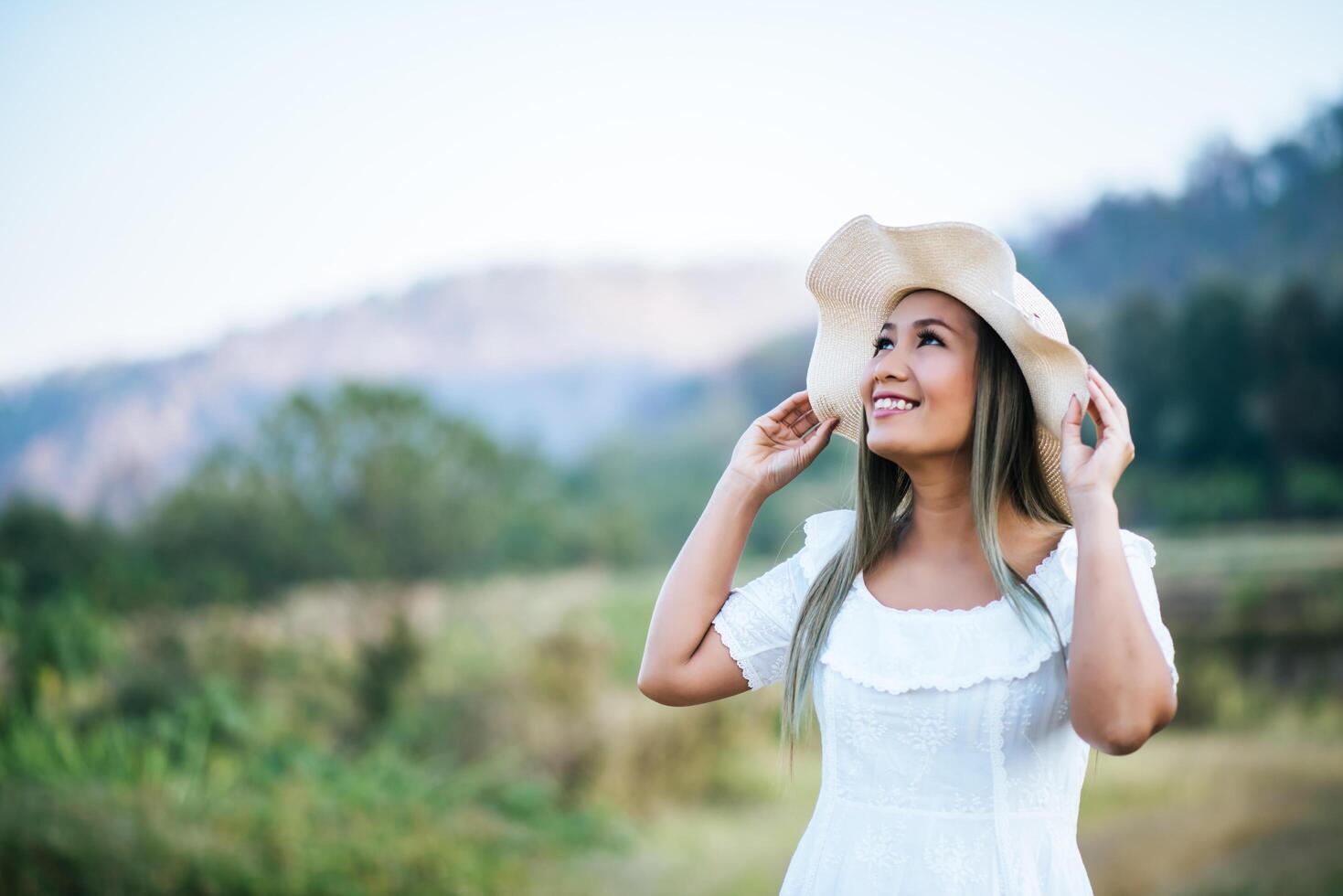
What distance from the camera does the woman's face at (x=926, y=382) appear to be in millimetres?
1785

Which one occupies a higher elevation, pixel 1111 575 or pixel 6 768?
pixel 1111 575

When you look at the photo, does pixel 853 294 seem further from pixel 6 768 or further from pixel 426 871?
pixel 6 768

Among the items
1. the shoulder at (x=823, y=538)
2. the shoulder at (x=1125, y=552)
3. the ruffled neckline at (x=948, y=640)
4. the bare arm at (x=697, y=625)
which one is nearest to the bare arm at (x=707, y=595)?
the bare arm at (x=697, y=625)

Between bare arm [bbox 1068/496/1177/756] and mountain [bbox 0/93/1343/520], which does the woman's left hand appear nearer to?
bare arm [bbox 1068/496/1177/756]

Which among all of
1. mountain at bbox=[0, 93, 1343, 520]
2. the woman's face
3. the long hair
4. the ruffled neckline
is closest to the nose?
the woman's face

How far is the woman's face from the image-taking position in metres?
1.79

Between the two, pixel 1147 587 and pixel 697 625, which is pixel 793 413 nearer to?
pixel 697 625

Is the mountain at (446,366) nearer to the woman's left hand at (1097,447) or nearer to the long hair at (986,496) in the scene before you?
the long hair at (986,496)

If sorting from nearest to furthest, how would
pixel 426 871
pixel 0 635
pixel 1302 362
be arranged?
pixel 426 871 → pixel 0 635 → pixel 1302 362

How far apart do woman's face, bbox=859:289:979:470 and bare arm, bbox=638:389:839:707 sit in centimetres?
23

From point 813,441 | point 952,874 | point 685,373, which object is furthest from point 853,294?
point 685,373

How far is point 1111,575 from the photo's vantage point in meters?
1.48

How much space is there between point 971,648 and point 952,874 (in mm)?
321

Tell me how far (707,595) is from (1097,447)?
2.23 ft
